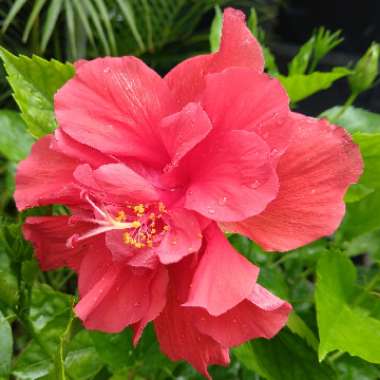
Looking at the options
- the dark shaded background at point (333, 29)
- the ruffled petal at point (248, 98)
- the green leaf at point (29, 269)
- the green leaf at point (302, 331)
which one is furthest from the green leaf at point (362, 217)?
the dark shaded background at point (333, 29)

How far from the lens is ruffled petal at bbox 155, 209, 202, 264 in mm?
495

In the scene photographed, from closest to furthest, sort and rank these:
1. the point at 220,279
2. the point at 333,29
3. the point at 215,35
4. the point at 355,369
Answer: the point at 220,279, the point at 355,369, the point at 215,35, the point at 333,29

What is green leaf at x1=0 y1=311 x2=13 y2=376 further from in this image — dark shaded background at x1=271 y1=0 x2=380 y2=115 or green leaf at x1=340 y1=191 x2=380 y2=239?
dark shaded background at x1=271 y1=0 x2=380 y2=115

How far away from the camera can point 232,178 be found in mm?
510

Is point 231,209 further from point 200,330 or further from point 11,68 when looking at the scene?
point 11,68

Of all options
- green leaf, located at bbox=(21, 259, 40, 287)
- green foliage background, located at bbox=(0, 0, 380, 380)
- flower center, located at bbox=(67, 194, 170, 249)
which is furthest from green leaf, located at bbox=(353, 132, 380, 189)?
green leaf, located at bbox=(21, 259, 40, 287)

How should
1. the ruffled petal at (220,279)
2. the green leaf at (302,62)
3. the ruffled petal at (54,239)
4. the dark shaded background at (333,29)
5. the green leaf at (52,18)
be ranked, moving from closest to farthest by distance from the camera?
the ruffled petal at (220,279), the ruffled petal at (54,239), the green leaf at (302,62), the green leaf at (52,18), the dark shaded background at (333,29)

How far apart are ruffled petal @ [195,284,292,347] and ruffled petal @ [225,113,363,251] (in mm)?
42

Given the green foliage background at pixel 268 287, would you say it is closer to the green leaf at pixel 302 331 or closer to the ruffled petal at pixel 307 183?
the green leaf at pixel 302 331

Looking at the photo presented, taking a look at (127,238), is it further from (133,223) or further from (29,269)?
(29,269)

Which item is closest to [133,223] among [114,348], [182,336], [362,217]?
[182,336]

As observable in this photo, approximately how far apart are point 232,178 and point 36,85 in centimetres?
29

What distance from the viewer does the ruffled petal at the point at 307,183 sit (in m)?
0.50

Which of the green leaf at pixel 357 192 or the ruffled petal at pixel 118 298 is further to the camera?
the green leaf at pixel 357 192
